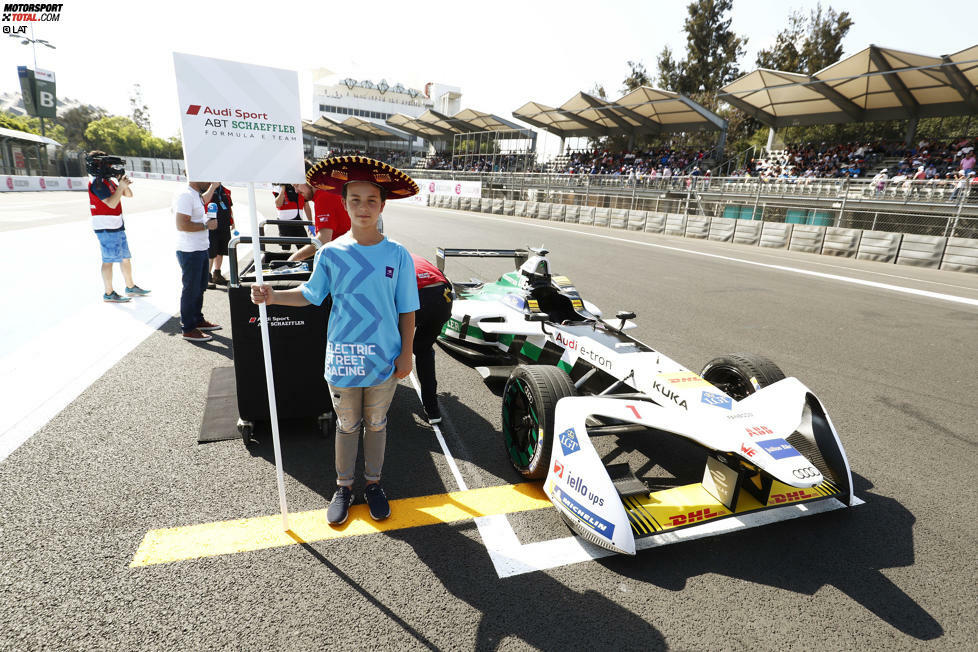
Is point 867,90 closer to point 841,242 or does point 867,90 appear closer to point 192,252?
point 841,242

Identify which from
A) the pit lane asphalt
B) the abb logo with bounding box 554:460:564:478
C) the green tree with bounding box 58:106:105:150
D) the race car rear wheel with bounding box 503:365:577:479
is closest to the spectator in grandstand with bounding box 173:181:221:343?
the pit lane asphalt

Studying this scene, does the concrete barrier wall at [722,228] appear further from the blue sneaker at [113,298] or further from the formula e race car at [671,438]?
the blue sneaker at [113,298]

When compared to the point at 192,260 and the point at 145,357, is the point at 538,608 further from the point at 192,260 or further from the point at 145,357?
the point at 192,260

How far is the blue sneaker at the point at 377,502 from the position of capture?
2.73 m

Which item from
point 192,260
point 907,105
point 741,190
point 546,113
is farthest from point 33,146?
point 907,105

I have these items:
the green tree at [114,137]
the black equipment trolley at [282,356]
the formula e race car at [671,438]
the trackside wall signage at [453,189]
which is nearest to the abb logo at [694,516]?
the formula e race car at [671,438]

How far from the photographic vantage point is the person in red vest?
12.3ft

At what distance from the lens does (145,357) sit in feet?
15.9

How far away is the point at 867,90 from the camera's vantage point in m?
23.5

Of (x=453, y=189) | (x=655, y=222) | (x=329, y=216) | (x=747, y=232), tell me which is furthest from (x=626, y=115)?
(x=329, y=216)

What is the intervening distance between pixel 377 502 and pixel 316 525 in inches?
12.8

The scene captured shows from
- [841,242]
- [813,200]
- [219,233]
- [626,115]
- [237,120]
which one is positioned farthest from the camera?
[626,115]

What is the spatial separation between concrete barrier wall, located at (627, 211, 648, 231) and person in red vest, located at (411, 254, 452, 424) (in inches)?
822

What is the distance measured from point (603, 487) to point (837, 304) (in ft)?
27.5
